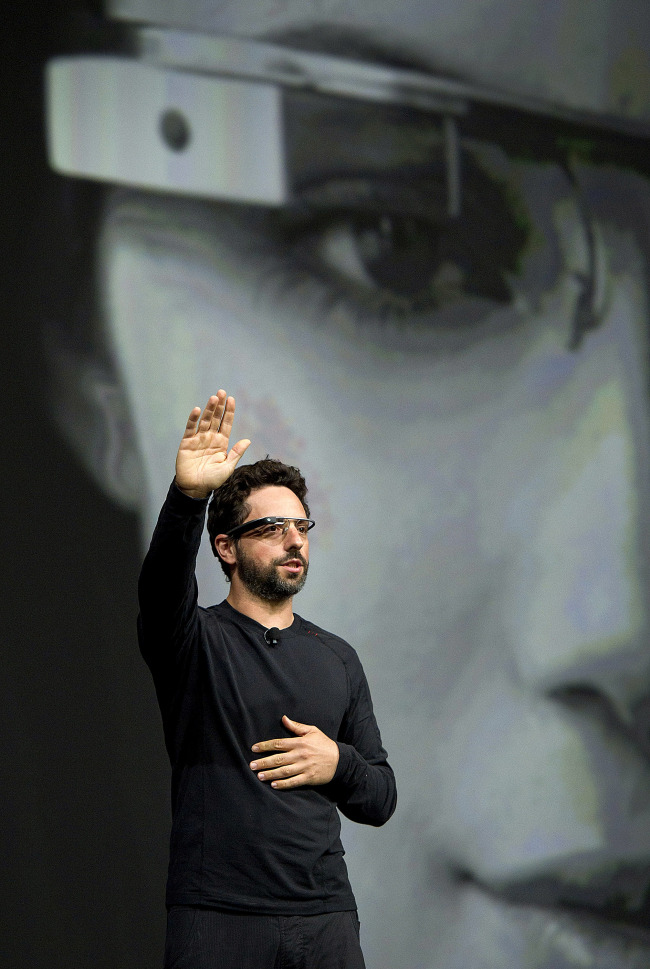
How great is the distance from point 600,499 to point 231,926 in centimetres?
200

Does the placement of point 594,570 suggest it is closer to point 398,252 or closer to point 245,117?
point 398,252

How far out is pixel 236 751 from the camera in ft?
5.90

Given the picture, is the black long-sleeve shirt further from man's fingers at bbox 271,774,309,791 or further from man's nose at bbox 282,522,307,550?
man's nose at bbox 282,522,307,550

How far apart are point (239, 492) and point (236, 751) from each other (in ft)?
1.70

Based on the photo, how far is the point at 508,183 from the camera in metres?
3.29

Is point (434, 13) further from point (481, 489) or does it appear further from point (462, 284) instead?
point (481, 489)

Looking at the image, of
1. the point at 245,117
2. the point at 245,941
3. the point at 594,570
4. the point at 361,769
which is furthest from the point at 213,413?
the point at 594,570

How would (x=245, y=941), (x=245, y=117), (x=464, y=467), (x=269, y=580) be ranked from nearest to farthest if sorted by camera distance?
(x=245, y=941)
(x=269, y=580)
(x=245, y=117)
(x=464, y=467)

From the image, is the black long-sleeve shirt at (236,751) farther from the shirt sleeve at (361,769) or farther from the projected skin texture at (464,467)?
the projected skin texture at (464,467)

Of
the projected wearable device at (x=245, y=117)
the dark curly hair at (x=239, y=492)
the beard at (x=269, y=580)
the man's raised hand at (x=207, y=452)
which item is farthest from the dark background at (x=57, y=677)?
the man's raised hand at (x=207, y=452)

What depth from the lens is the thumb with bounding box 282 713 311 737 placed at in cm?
182

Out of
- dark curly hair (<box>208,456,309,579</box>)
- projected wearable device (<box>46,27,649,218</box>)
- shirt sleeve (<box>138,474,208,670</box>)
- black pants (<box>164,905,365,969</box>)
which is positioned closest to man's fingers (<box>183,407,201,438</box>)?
shirt sleeve (<box>138,474,208,670</box>)

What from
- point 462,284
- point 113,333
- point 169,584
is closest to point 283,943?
point 169,584

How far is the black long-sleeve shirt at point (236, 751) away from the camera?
1.74 meters
